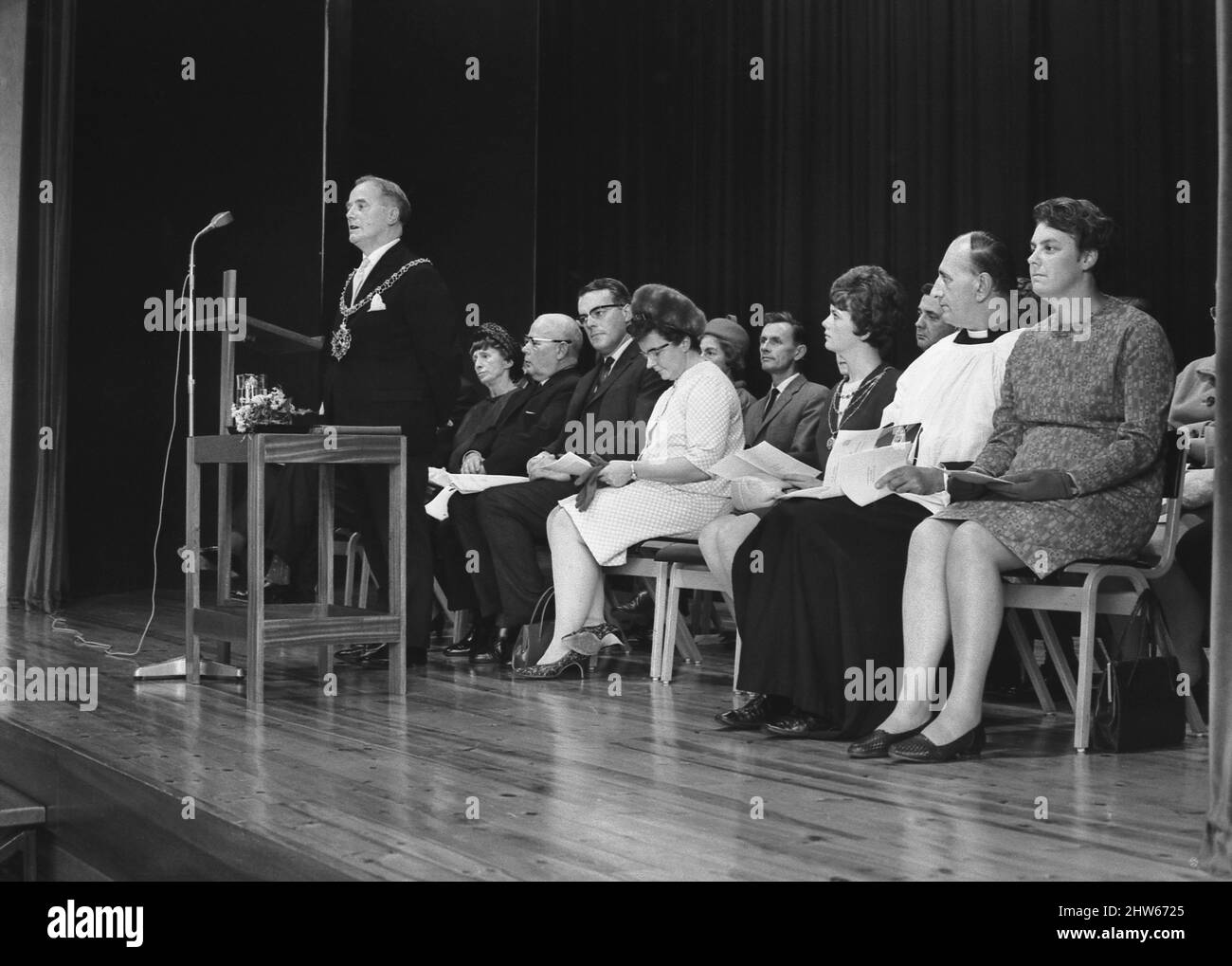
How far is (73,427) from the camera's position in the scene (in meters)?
6.46

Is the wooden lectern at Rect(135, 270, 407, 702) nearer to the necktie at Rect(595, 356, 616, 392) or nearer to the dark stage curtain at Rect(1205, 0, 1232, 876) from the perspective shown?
the necktie at Rect(595, 356, 616, 392)

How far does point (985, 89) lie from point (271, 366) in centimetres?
399

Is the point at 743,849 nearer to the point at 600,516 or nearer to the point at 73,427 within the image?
the point at 600,516

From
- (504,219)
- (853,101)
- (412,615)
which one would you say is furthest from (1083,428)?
(504,219)

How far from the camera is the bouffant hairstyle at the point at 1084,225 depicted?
298cm

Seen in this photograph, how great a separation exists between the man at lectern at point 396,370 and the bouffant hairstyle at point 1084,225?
72.9 inches

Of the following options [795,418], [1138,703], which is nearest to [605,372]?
[795,418]

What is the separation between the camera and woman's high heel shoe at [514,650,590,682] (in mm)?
3959

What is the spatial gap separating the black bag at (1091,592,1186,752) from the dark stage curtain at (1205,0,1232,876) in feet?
3.01

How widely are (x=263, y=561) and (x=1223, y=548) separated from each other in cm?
220

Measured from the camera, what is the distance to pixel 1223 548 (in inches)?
76.2

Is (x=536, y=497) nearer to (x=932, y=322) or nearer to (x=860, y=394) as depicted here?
(x=860, y=394)

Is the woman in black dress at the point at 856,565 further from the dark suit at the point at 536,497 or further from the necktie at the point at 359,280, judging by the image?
the necktie at the point at 359,280

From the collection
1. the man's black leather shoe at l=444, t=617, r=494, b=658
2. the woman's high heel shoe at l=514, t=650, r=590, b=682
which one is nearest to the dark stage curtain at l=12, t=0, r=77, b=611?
the man's black leather shoe at l=444, t=617, r=494, b=658
